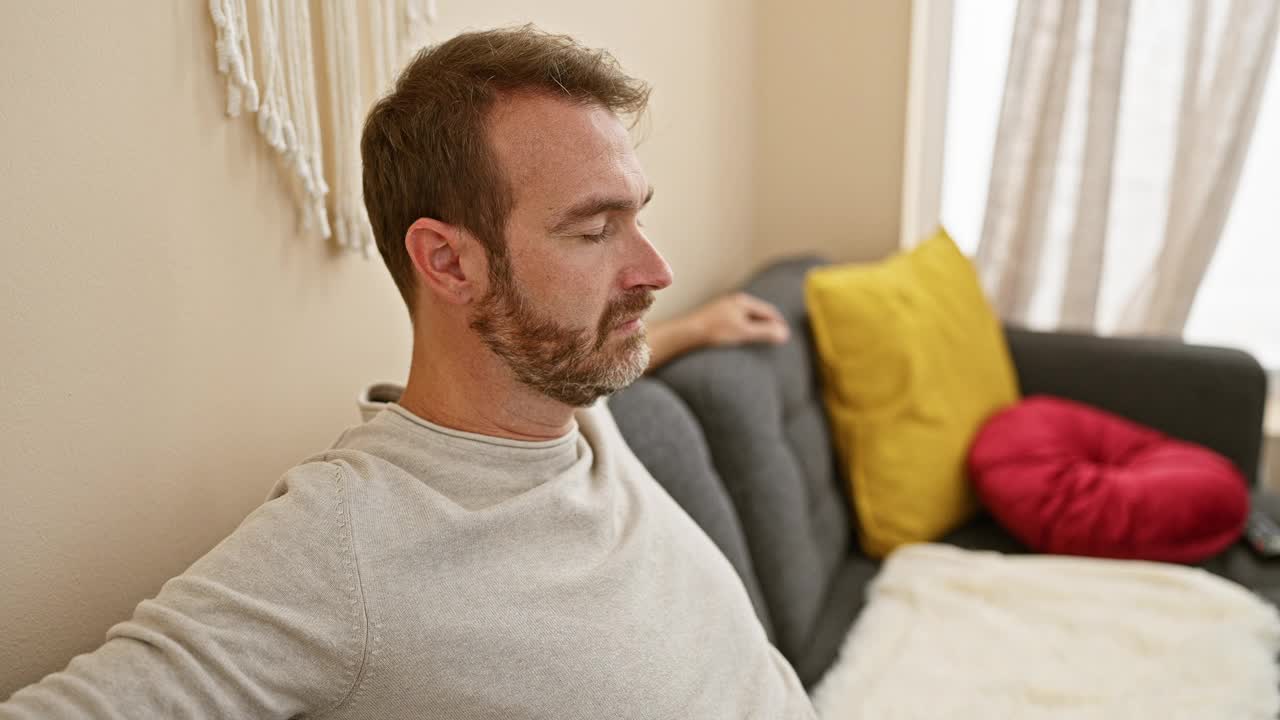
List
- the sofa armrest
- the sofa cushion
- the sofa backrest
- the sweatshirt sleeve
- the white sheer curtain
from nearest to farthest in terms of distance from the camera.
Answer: the sweatshirt sleeve → the sofa cushion → the sofa backrest → the sofa armrest → the white sheer curtain

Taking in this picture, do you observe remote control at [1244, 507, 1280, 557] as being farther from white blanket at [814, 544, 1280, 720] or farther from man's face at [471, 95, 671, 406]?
man's face at [471, 95, 671, 406]

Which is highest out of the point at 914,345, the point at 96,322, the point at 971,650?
the point at 96,322

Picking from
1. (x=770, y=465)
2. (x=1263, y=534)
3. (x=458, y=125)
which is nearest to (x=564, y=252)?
(x=458, y=125)

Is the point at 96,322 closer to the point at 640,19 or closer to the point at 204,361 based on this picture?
the point at 204,361

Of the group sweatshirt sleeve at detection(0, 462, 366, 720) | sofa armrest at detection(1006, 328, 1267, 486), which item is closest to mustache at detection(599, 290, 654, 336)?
sweatshirt sleeve at detection(0, 462, 366, 720)

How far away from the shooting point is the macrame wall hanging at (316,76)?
3.48 feet

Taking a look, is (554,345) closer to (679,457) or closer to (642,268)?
(642,268)

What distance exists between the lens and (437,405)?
41.8 inches

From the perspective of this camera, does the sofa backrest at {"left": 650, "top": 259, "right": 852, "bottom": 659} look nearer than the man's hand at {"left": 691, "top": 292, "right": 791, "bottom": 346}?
Yes

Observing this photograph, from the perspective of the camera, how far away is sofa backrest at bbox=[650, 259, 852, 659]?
5.52 feet

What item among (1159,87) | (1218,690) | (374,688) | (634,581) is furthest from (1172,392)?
(374,688)

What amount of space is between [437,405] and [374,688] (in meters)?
0.29

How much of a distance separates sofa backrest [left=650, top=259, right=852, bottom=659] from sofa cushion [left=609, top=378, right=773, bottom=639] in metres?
0.09

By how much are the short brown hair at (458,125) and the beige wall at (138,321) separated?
149 mm
